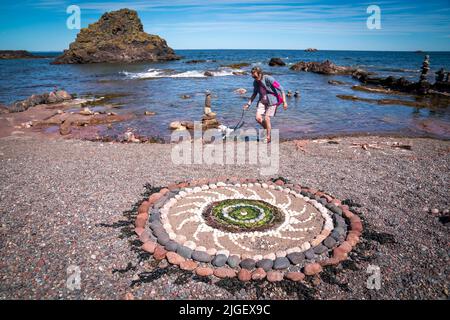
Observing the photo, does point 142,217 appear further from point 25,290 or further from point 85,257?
point 25,290

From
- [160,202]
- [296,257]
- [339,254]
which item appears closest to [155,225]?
[160,202]

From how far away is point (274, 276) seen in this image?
4398 millimetres

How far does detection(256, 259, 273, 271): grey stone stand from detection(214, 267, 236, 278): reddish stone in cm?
44

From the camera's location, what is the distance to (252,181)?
7.69 m

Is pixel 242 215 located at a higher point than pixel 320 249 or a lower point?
higher

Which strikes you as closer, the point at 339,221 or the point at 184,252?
the point at 184,252

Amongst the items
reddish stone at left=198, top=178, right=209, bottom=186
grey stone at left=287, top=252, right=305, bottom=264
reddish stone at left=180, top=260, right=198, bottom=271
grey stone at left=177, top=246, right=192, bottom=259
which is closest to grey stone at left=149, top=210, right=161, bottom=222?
grey stone at left=177, top=246, right=192, bottom=259

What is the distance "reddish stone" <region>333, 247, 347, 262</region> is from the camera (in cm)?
480

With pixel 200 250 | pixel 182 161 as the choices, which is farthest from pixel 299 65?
pixel 200 250

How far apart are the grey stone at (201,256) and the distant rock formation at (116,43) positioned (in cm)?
9282

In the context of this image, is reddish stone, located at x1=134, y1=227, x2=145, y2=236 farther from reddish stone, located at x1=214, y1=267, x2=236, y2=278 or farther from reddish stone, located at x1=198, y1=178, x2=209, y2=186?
reddish stone, located at x1=198, y1=178, x2=209, y2=186

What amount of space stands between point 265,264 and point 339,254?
1326mm

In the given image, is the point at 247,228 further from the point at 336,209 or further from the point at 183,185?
the point at 183,185
